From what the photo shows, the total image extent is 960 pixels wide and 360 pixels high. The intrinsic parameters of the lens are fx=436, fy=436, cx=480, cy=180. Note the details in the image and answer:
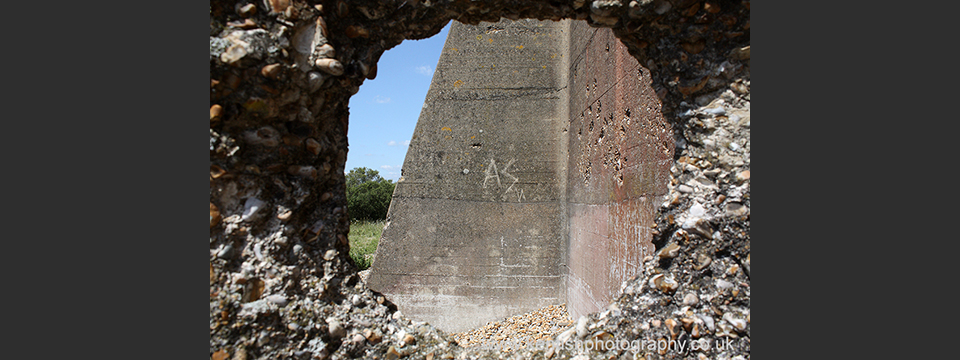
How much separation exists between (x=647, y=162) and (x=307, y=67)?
210 cm

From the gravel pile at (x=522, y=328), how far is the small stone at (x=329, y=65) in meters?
3.59

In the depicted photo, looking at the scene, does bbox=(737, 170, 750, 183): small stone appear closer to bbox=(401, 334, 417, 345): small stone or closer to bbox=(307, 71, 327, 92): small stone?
bbox=(401, 334, 417, 345): small stone

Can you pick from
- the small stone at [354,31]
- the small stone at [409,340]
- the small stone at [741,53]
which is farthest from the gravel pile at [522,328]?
the small stone at [354,31]

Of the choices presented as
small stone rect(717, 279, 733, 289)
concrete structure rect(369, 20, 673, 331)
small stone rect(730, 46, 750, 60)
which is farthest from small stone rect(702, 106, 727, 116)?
concrete structure rect(369, 20, 673, 331)

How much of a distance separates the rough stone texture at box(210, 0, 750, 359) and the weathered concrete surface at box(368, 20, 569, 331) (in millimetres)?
3025

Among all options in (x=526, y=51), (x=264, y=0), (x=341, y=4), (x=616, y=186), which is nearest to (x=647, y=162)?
(x=616, y=186)

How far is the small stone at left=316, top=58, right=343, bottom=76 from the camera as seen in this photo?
1658 mm

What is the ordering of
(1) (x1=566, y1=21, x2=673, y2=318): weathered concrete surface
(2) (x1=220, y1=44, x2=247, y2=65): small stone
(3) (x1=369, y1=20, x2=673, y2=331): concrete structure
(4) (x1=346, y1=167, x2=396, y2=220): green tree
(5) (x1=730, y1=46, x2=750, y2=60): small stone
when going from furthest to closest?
(4) (x1=346, y1=167, x2=396, y2=220): green tree
(3) (x1=369, y1=20, x2=673, y2=331): concrete structure
(1) (x1=566, y1=21, x2=673, y2=318): weathered concrete surface
(5) (x1=730, y1=46, x2=750, y2=60): small stone
(2) (x1=220, y1=44, x2=247, y2=65): small stone

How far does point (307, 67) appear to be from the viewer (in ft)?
5.45

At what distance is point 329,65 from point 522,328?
12.9 ft

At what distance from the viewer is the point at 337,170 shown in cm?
200

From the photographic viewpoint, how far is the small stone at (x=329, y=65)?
1.66 metres

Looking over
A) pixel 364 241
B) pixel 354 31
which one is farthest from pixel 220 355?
pixel 364 241

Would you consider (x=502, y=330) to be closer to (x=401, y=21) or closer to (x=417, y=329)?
(x=417, y=329)
